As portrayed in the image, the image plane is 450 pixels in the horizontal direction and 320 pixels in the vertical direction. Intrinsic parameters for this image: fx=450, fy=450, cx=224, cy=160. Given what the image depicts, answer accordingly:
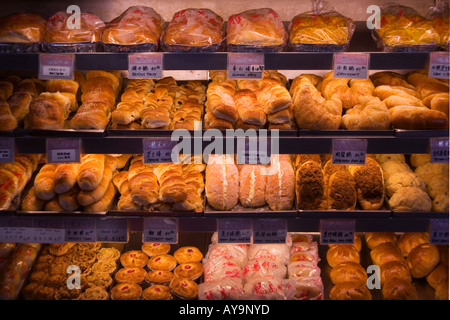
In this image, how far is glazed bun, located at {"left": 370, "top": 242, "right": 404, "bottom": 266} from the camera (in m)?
2.72

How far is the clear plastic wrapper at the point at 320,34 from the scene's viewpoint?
2.32m

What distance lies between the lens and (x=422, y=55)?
7.17 ft

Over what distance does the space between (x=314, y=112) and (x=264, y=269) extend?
1.00m

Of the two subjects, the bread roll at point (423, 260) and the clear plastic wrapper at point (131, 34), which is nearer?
the clear plastic wrapper at point (131, 34)

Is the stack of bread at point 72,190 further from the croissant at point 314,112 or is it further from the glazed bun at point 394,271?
the glazed bun at point 394,271

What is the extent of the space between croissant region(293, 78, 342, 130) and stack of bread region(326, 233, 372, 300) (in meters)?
0.77

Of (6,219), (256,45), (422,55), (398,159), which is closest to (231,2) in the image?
(256,45)

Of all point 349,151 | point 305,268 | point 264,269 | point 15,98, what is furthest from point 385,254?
point 15,98

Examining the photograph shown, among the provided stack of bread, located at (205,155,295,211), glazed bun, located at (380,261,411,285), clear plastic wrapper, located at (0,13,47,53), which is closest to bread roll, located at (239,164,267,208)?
stack of bread, located at (205,155,295,211)

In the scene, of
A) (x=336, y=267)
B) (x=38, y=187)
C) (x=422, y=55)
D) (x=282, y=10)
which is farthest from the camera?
(x=282, y=10)

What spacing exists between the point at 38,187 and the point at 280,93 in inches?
55.3

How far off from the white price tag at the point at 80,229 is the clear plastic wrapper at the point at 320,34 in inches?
56.8

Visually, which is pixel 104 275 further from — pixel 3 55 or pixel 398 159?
pixel 398 159

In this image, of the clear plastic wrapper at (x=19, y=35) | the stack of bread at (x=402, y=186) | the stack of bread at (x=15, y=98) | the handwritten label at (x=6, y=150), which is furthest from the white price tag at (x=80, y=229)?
the stack of bread at (x=402, y=186)
